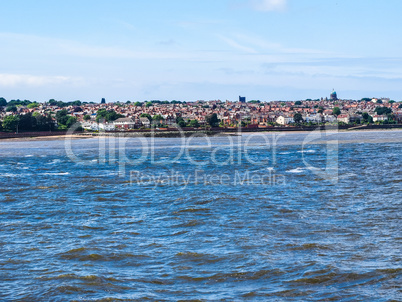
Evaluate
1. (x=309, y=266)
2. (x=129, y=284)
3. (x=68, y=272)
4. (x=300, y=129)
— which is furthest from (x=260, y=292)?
(x=300, y=129)

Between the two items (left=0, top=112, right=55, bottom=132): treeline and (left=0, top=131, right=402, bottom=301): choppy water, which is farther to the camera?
(left=0, top=112, right=55, bottom=132): treeline

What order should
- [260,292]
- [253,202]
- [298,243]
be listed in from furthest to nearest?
[253,202], [298,243], [260,292]

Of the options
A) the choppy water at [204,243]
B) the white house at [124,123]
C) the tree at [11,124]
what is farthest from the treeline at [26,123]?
the choppy water at [204,243]

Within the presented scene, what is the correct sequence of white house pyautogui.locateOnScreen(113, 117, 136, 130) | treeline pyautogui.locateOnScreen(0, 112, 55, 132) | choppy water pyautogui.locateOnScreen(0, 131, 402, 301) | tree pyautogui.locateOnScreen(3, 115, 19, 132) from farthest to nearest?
white house pyautogui.locateOnScreen(113, 117, 136, 130), treeline pyautogui.locateOnScreen(0, 112, 55, 132), tree pyautogui.locateOnScreen(3, 115, 19, 132), choppy water pyautogui.locateOnScreen(0, 131, 402, 301)

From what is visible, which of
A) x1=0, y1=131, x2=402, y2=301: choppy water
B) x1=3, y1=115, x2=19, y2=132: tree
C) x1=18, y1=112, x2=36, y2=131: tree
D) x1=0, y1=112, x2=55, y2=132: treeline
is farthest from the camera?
x1=18, y1=112, x2=36, y2=131: tree

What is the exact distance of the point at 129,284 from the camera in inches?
460

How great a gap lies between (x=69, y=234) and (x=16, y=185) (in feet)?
53.4

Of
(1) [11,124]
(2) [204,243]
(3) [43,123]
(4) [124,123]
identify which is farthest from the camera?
(4) [124,123]

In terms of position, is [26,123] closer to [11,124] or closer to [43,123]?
[11,124]

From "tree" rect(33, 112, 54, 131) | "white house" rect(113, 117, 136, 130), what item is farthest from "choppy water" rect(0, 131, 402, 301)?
"white house" rect(113, 117, 136, 130)

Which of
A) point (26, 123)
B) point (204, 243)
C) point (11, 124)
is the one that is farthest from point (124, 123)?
point (204, 243)

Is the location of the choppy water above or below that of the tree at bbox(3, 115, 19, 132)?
below

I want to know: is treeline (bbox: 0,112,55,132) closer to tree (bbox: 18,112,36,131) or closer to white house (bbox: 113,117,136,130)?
tree (bbox: 18,112,36,131)

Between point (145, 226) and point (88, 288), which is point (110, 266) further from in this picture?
point (145, 226)
